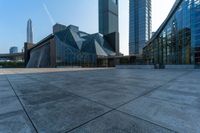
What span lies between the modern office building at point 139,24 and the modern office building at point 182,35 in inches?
1811

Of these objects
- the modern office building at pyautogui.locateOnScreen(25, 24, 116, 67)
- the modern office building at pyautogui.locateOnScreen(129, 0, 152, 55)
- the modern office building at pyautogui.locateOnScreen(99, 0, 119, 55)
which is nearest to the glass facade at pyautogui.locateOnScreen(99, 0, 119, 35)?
the modern office building at pyautogui.locateOnScreen(99, 0, 119, 55)

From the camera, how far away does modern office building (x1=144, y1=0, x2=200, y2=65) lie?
2311cm

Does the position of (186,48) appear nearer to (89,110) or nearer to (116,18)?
(89,110)

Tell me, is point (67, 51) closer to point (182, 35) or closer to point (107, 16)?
point (182, 35)

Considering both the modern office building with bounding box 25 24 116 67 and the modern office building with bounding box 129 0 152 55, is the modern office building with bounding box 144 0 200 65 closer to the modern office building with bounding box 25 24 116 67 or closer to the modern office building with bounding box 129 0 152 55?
the modern office building with bounding box 25 24 116 67

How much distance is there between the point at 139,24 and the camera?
77.6 metres

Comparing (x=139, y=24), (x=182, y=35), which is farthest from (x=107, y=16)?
(x=182, y=35)

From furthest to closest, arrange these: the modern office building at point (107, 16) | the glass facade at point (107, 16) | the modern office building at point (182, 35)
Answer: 1. the glass facade at point (107, 16)
2. the modern office building at point (107, 16)
3. the modern office building at point (182, 35)

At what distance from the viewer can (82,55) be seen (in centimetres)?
5134

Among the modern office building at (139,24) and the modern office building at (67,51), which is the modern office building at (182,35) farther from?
the modern office building at (139,24)

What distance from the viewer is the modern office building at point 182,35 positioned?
910 inches

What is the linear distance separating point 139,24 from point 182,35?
183ft

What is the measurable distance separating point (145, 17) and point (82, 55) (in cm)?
5141

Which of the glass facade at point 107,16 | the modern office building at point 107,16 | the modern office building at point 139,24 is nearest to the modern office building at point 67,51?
the modern office building at point 139,24
